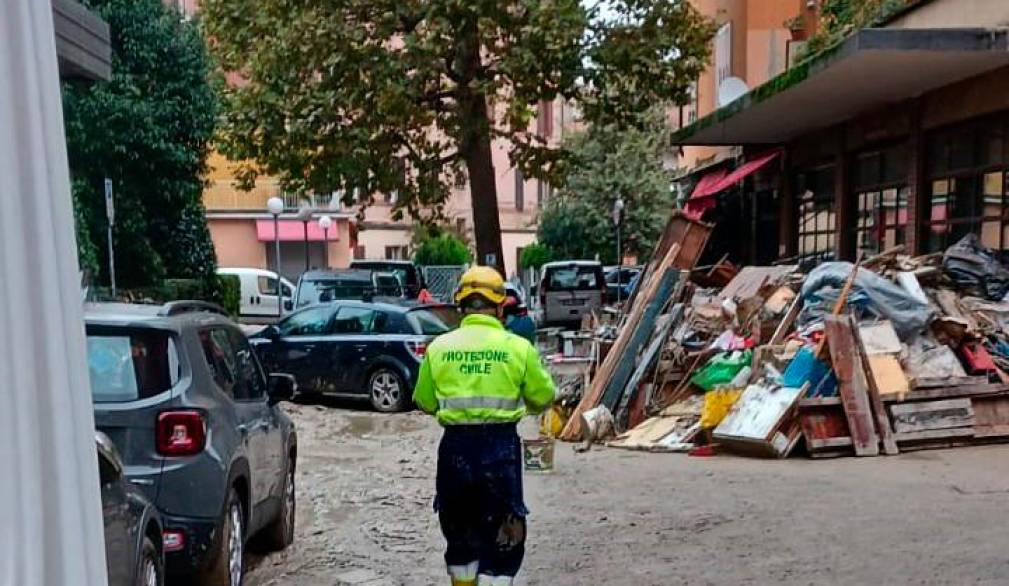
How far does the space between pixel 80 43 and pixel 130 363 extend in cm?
314

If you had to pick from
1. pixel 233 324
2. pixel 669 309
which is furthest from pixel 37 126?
pixel 669 309

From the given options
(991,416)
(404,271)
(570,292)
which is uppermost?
(404,271)

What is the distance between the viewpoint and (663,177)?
44.7 metres

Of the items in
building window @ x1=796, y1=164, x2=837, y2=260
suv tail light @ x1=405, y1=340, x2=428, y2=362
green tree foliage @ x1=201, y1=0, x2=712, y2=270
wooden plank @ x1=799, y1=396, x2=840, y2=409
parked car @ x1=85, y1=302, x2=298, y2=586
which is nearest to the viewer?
parked car @ x1=85, y1=302, x2=298, y2=586

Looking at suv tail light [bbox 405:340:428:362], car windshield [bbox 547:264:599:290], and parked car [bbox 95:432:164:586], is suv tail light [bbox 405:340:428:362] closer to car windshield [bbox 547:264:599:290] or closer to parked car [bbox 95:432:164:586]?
parked car [bbox 95:432:164:586]

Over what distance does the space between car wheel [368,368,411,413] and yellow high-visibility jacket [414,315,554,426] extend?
9.67m

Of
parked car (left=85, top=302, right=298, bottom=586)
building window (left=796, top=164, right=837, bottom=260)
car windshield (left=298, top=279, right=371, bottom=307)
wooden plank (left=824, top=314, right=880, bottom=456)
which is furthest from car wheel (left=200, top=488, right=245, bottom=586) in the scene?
car windshield (left=298, top=279, right=371, bottom=307)

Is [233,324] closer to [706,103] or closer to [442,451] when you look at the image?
[442,451]

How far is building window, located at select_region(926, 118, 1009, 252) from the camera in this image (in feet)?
44.9

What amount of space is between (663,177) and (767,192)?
2110cm

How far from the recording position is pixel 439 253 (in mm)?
47344

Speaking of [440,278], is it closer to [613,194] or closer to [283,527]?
[613,194]

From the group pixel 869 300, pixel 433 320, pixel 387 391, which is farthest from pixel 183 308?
pixel 433 320

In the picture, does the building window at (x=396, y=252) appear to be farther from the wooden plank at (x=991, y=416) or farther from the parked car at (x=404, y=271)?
the wooden plank at (x=991, y=416)
